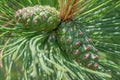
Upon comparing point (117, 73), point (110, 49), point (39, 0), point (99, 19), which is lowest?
point (117, 73)

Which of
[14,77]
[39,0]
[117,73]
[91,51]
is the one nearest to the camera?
[91,51]

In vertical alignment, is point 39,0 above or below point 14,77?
above

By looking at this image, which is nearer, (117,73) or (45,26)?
(45,26)

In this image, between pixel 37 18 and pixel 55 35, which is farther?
pixel 55 35

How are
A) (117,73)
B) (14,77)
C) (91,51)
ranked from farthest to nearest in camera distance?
(14,77) → (117,73) → (91,51)

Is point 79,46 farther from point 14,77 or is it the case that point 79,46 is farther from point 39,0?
point 14,77

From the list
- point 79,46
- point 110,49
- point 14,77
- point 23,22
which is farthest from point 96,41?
point 14,77

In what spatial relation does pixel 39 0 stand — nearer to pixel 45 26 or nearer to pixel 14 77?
pixel 45 26
